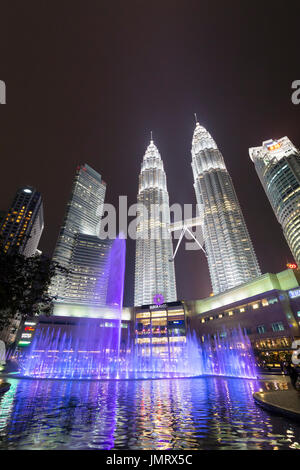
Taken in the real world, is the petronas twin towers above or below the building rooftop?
above

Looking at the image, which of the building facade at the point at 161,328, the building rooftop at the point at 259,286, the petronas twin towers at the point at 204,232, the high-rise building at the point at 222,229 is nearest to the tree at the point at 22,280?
the building rooftop at the point at 259,286

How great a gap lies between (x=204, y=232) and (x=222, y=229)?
13.9 metres

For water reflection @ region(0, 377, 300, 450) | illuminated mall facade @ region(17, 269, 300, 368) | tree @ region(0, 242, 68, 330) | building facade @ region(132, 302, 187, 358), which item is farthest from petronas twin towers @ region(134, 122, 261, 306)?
water reflection @ region(0, 377, 300, 450)

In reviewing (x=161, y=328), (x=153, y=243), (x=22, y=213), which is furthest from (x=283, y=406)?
(x=153, y=243)

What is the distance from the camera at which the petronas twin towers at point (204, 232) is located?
119688 mm

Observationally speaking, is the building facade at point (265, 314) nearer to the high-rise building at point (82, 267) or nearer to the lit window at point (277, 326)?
the lit window at point (277, 326)

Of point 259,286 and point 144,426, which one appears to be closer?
point 144,426

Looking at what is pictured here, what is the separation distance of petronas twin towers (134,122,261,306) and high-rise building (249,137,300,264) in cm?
2047

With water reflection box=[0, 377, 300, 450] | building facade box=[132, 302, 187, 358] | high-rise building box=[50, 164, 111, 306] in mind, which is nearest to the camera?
water reflection box=[0, 377, 300, 450]

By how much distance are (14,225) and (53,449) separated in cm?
14260

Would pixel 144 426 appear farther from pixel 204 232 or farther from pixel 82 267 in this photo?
pixel 82 267

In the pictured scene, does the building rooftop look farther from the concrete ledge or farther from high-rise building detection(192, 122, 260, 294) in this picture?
the concrete ledge

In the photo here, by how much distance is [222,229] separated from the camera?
12950 centimetres

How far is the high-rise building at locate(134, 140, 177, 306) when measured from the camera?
14412cm
